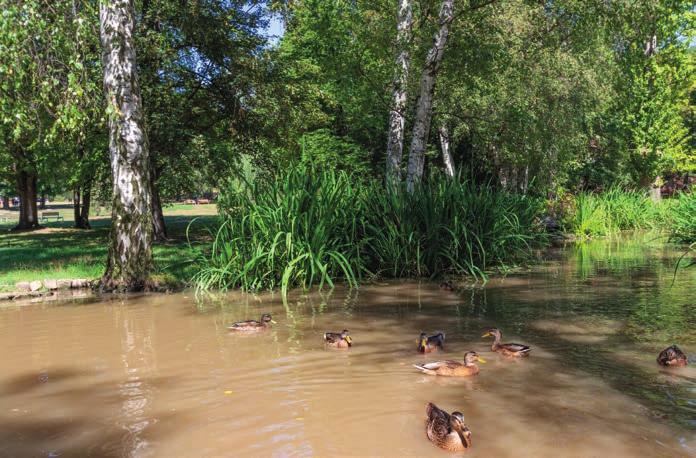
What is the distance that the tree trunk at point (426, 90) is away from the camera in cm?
1154

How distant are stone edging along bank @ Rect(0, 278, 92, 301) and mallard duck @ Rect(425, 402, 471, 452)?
26.5 ft

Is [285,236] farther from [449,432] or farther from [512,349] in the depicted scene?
[449,432]

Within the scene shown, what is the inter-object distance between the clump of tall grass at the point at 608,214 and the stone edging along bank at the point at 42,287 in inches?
559

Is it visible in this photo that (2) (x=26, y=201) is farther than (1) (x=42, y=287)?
Yes

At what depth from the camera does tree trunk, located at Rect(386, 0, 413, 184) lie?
13069mm

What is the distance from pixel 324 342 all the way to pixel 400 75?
9.30 metres

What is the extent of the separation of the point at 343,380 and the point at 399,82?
1083cm

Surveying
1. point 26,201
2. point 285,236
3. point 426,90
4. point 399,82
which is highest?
point 399,82

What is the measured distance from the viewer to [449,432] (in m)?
3.01

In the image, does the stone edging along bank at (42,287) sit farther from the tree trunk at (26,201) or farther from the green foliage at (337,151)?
the tree trunk at (26,201)

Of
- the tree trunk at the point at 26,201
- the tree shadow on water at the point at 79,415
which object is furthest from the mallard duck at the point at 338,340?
the tree trunk at the point at 26,201

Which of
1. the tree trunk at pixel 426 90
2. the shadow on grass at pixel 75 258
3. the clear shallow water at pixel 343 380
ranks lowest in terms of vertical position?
the clear shallow water at pixel 343 380

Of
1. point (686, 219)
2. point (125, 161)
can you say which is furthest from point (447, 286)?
point (686, 219)

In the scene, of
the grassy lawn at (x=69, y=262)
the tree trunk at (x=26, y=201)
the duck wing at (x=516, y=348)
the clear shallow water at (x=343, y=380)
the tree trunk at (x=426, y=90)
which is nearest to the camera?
the clear shallow water at (x=343, y=380)
